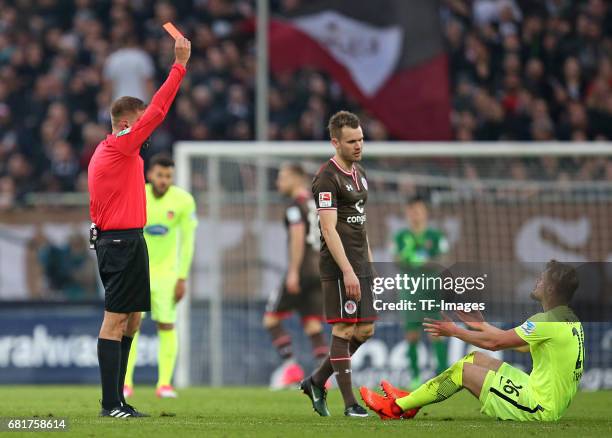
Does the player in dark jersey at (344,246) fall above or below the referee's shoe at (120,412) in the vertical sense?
above

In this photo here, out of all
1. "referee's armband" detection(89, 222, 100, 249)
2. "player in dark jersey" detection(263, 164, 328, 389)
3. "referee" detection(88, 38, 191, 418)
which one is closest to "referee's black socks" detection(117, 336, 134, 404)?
"referee" detection(88, 38, 191, 418)

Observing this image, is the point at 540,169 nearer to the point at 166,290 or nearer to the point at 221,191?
the point at 221,191

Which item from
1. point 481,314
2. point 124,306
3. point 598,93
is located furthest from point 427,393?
point 598,93

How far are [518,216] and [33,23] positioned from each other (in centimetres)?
1057

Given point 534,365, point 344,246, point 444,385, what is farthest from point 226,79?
point 534,365

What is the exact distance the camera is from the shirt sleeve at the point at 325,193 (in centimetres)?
876

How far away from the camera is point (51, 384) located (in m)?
15.8

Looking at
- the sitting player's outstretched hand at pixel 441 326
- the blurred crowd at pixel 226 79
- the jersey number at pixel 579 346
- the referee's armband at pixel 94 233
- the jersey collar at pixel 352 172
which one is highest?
the blurred crowd at pixel 226 79

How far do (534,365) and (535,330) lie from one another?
308 mm

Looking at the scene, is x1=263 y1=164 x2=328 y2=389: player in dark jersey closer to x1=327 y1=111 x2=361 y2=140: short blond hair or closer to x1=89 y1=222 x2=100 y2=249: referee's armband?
x1=327 y1=111 x2=361 y2=140: short blond hair

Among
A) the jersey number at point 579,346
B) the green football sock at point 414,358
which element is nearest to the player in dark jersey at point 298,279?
the green football sock at point 414,358

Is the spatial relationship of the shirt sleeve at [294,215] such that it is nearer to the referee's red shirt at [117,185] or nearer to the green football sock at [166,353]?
the green football sock at [166,353]

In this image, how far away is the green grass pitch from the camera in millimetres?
7641

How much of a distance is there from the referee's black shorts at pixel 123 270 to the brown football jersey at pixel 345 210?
130cm
